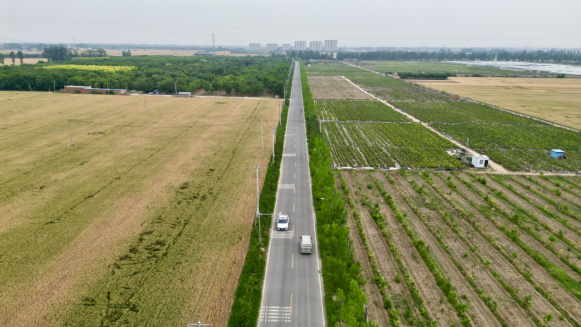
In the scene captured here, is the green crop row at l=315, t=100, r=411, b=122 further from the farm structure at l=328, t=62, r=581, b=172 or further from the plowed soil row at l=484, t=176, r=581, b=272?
the plowed soil row at l=484, t=176, r=581, b=272

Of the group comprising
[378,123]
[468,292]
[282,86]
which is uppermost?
[282,86]

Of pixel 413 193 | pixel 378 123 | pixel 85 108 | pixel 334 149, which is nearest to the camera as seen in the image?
pixel 413 193

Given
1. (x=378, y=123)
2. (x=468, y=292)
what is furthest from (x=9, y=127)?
(x=468, y=292)

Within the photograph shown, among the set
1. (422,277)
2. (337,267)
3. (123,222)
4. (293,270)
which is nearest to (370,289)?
(337,267)

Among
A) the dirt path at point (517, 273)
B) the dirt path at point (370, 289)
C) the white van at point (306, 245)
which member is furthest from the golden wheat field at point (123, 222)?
the dirt path at point (517, 273)

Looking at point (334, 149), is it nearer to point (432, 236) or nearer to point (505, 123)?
point (432, 236)

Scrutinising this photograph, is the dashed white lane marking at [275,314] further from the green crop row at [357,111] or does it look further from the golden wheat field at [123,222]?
the green crop row at [357,111]

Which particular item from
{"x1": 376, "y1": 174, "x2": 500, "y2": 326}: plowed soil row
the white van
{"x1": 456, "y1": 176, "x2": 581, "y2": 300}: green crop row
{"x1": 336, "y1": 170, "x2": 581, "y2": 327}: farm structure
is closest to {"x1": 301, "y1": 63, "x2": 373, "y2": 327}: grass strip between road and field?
the white van
